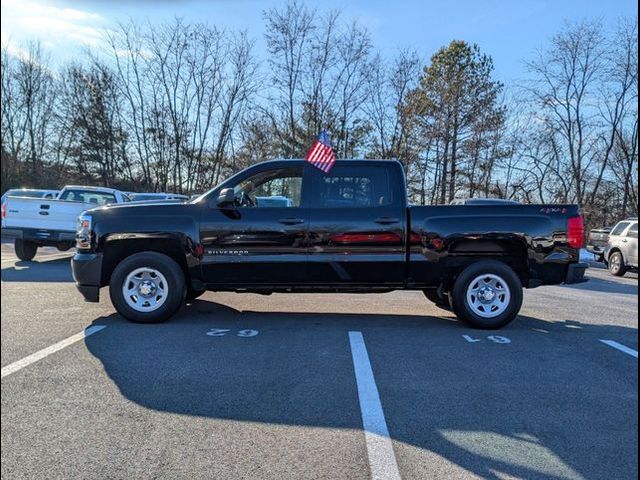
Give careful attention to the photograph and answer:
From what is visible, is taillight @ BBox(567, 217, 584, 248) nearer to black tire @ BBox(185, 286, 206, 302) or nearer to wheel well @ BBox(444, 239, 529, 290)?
wheel well @ BBox(444, 239, 529, 290)

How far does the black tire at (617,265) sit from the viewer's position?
592 inches

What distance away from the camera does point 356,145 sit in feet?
109

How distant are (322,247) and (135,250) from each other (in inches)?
92.0

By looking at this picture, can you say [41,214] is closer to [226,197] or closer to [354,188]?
[226,197]

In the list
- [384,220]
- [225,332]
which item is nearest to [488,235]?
[384,220]

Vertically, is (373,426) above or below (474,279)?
below

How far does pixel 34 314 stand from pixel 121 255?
A: 1306 millimetres

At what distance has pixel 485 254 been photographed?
6.42 metres

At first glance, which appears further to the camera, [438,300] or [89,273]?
[438,300]

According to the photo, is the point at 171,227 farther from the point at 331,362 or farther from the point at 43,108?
the point at 43,108

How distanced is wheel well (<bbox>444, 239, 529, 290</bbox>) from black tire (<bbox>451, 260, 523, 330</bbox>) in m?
0.11

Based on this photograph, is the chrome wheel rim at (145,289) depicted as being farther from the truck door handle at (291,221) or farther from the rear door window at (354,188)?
the rear door window at (354,188)

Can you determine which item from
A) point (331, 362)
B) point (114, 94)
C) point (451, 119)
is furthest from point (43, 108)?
point (331, 362)

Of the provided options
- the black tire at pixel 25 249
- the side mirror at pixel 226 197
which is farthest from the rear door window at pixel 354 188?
the black tire at pixel 25 249
